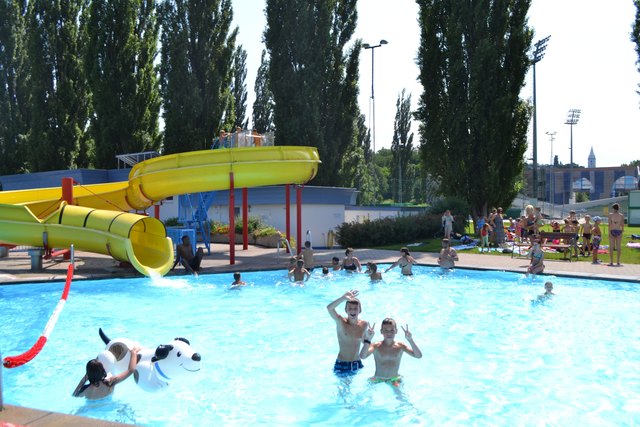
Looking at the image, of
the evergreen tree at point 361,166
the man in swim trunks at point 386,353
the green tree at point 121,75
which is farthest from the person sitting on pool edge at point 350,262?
the green tree at point 121,75

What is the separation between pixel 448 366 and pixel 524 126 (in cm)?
2117

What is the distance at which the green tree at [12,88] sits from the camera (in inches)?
1470

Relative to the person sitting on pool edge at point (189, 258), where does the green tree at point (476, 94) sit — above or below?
above

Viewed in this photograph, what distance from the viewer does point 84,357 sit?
8695mm

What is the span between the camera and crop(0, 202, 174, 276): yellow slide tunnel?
14492 millimetres

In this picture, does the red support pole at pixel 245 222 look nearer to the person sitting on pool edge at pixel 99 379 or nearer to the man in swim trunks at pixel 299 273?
the man in swim trunks at pixel 299 273

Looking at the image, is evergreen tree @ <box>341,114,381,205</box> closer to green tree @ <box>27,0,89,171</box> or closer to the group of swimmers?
green tree @ <box>27,0,89,171</box>

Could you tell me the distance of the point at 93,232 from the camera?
48.9ft

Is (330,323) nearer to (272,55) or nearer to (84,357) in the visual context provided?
(84,357)

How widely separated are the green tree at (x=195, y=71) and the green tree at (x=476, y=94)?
12749 mm

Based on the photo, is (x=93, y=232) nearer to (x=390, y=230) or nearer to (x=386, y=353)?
(x=386, y=353)

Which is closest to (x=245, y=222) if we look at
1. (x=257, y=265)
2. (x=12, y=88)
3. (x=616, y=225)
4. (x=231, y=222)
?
(x=231, y=222)

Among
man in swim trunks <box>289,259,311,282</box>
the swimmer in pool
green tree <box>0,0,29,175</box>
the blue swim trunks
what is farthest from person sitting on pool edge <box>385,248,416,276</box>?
green tree <box>0,0,29,175</box>

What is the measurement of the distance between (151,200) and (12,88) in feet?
89.5
